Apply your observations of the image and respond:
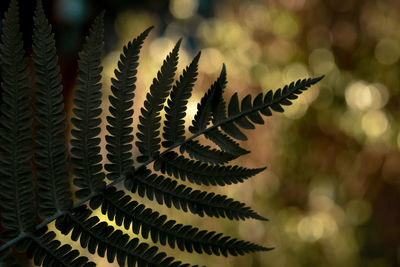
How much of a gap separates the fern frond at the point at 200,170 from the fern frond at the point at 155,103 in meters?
0.02

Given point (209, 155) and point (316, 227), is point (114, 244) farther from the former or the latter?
point (316, 227)

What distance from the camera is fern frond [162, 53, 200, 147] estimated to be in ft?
1.95

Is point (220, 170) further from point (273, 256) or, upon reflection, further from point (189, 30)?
point (189, 30)

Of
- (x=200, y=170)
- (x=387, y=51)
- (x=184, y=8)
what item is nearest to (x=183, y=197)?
(x=200, y=170)

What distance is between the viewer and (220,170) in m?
0.60

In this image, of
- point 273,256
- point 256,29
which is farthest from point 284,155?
point 256,29

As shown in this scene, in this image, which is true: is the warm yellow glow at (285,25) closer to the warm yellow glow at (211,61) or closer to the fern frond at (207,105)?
the warm yellow glow at (211,61)

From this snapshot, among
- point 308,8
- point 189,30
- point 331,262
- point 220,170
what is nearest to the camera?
point 220,170

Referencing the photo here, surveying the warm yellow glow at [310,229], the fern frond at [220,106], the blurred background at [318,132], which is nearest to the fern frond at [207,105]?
the fern frond at [220,106]

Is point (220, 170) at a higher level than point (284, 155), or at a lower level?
lower

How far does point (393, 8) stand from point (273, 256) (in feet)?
5.71

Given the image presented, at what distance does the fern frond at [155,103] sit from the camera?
0.59m

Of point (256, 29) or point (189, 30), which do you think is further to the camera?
point (189, 30)

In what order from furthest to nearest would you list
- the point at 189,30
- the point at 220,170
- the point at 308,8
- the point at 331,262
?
the point at 189,30
the point at 308,8
the point at 331,262
the point at 220,170
